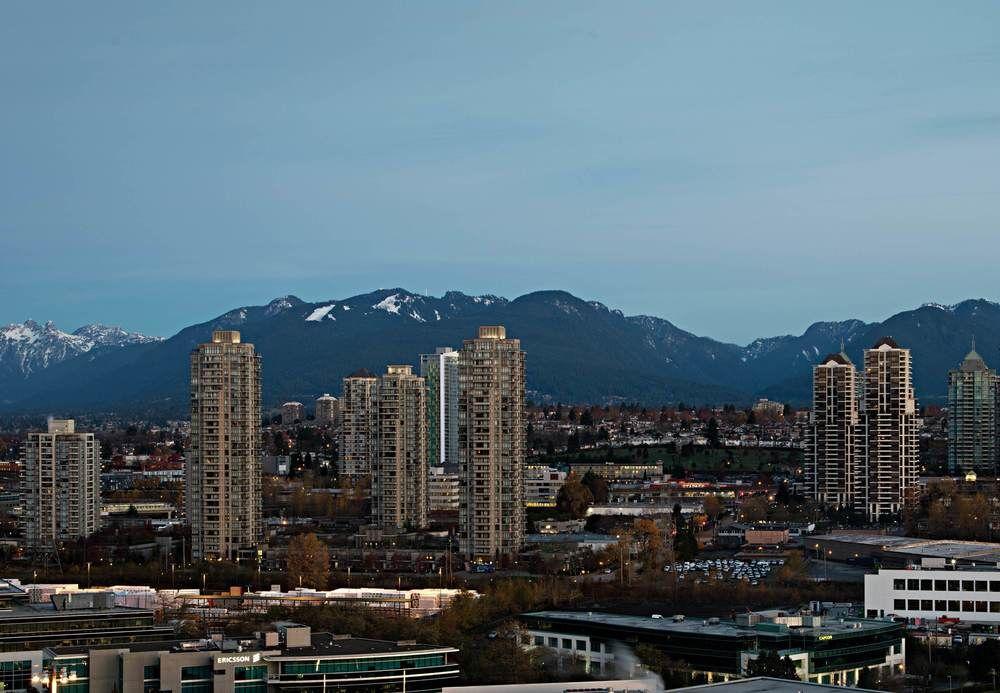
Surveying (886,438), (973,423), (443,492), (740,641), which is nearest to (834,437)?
(886,438)

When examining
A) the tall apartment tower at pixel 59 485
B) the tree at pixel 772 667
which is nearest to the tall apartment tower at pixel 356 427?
the tall apartment tower at pixel 59 485

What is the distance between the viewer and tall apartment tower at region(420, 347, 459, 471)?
9319 centimetres

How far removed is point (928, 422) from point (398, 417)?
55.8 m

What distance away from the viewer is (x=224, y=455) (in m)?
59.2

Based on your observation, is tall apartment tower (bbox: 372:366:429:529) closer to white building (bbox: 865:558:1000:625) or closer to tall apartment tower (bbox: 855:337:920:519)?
tall apartment tower (bbox: 855:337:920:519)

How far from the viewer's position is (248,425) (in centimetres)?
5994

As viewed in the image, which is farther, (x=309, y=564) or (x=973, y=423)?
(x=973, y=423)

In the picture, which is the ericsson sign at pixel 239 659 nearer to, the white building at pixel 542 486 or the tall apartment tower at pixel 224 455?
the tall apartment tower at pixel 224 455

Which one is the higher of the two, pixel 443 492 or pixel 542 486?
pixel 542 486

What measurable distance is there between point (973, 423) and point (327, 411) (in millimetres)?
50300

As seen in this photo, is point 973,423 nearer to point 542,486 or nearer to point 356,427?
point 542,486

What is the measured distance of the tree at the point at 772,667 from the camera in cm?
3291

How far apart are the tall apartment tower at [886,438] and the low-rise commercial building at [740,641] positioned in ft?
121

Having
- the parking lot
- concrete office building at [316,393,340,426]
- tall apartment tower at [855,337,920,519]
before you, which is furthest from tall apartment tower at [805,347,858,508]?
concrete office building at [316,393,340,426]
